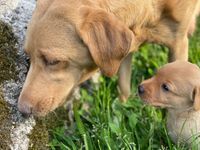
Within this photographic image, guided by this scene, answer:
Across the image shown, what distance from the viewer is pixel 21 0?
14.7 ft

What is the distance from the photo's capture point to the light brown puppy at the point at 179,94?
13.6ft

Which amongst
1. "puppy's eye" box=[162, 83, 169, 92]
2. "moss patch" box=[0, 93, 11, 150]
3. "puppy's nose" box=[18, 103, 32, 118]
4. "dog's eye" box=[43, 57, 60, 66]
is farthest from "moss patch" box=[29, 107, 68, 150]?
"puppy's eye" box=[162, 83, 169, 92]

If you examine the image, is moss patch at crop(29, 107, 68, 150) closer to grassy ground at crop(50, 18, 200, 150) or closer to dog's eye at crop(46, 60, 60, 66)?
grassy ground at crop(50, 18, 200, 150)

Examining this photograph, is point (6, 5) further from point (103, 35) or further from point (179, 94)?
point (179, 94)

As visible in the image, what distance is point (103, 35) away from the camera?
3871mm

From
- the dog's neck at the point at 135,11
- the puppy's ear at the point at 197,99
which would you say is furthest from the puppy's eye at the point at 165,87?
the dog's neck at the point at 135,11

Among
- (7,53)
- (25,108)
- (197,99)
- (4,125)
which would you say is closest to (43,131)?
(4,125)

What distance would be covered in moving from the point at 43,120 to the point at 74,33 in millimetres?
798

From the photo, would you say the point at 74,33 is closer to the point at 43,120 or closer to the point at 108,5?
the point at 108,5

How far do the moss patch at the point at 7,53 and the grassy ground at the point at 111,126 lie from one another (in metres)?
0.63

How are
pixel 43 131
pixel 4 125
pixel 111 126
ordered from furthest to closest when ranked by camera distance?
pixel 111 126
pixel 43 131
pixel 4 125

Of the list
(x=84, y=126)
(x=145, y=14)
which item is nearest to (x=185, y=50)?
(x=145, y=14)

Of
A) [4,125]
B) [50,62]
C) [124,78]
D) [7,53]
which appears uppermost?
[50,62]

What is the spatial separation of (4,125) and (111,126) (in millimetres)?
882
